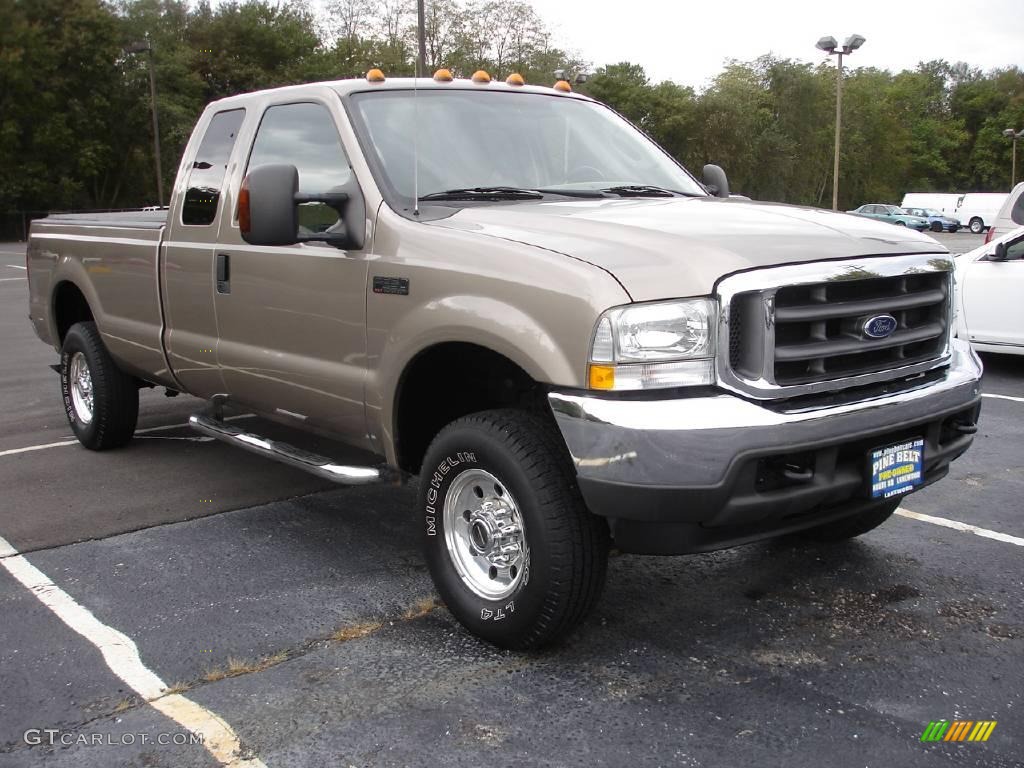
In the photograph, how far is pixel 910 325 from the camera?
376cm

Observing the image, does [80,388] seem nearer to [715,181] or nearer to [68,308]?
[68,308]

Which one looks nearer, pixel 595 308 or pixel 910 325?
pixel 595 308

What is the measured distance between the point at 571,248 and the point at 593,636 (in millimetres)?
1444

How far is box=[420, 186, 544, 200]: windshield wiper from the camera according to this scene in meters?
4.20

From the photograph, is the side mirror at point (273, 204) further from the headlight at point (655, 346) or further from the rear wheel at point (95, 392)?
the rear wheel at point (95, 392)

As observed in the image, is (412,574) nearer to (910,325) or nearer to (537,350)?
(537,350)

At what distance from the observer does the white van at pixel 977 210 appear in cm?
5891

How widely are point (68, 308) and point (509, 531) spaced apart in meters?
4.66

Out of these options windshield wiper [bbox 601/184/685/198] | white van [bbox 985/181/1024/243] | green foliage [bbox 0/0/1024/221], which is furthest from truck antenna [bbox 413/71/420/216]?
green foliage [bbox 0/0/1024/221]

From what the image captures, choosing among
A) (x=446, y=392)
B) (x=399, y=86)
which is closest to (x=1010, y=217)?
(x=399, y=86)

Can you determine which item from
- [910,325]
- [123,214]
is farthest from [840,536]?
[123,214]

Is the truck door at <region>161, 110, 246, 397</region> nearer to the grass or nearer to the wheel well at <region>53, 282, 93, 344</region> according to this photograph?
the wheel well at <region>53, 282, 93, 344</region>

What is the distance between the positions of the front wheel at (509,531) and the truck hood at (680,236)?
64cm

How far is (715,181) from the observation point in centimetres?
551
